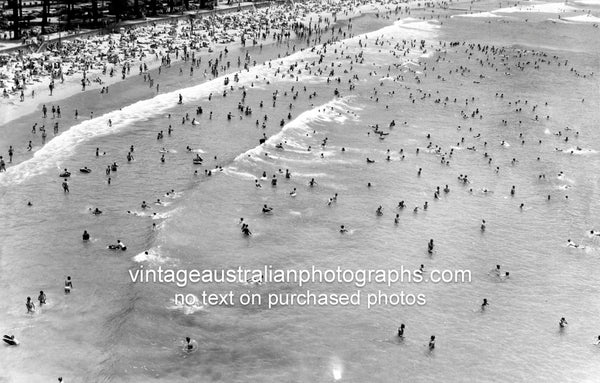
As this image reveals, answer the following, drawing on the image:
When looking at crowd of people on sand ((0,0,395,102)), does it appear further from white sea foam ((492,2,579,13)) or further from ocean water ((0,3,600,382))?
white sea foam ((492,2,579,13))

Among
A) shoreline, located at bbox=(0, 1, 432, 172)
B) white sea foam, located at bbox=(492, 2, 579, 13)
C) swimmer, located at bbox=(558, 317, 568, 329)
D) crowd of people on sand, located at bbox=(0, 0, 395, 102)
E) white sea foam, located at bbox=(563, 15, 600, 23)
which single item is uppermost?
white sea foam, located at bbox=(492, 2, 579, 13)

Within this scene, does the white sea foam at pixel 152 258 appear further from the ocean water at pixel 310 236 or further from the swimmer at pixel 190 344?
the swimmer at pixel 190 344

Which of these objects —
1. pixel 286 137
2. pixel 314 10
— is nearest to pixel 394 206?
pixel 286 137

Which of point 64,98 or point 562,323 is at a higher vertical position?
point 64,98

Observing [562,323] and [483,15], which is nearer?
[562,323]

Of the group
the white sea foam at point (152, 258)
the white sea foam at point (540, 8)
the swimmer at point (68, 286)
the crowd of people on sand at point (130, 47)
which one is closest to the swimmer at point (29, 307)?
the swimmer at point (68, 286)

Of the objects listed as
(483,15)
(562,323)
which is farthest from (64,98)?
(483,15)

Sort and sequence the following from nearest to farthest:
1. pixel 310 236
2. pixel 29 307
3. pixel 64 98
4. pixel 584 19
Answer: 1. pixel 29 307
2. pixel 310 236
3. pixel 64 98
4. pixel 584 19

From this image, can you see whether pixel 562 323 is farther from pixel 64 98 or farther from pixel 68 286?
pixel 64 98

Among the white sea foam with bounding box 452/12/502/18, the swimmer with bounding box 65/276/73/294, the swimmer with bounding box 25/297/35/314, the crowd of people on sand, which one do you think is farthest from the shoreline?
the white sea foam with bounding box 452/12/502/18
